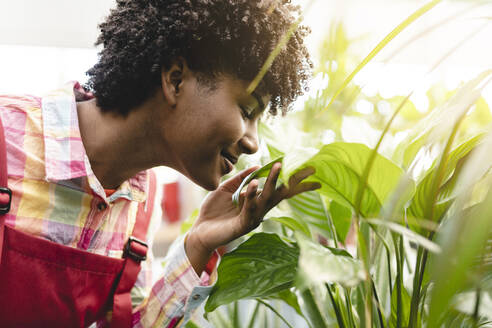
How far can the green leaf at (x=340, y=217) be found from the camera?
0.74m

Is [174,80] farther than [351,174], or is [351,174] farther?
[174,80]

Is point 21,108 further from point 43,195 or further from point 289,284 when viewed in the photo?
point 289,284

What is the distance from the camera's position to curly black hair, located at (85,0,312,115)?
0.80m

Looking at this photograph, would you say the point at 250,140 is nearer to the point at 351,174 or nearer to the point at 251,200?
the point at 251,200

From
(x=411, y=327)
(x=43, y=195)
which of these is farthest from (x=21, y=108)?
(x=411, y=327)

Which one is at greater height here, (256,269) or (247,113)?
(247,113)

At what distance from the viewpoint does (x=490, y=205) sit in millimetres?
297

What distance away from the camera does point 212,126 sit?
2.57ft

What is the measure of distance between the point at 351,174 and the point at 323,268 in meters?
0.15

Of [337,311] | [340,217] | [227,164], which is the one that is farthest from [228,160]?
[337,311]

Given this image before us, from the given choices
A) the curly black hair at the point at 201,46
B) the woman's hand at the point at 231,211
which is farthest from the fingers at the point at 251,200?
the curly black hair at the point at 201,46

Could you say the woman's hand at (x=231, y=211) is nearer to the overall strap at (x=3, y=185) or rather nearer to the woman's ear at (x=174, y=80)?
the woman's ear at (x=174, y=80)

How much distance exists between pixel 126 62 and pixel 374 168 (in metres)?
0.58

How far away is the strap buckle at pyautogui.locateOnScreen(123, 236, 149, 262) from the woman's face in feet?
0.72
